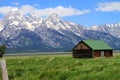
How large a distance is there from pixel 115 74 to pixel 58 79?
16.3 feet

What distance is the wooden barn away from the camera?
93250mm

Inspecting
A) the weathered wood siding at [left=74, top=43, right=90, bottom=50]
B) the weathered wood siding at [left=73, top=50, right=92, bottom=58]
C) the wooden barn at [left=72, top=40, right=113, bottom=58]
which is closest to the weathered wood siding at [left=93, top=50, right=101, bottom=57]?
the wooden barn at [left=72, top=40, right=113, bottom=58]

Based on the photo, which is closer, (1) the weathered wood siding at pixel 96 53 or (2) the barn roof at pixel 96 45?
(1) the weathered wood siding at pixel 96 53

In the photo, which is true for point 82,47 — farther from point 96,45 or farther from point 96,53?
point 96,53

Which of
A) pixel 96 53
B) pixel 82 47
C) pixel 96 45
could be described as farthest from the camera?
pixel 96 45

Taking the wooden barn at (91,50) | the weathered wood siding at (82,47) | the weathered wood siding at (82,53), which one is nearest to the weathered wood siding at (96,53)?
the wooden barn at (91,50)

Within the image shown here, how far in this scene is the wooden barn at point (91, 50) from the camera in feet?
306

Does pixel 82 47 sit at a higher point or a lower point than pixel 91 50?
higher

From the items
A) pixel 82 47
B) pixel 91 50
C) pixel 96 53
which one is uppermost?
pixel 82 47

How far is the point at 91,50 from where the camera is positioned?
9306cm

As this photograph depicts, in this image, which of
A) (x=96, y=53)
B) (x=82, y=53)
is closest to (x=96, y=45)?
(x=96, y=53)

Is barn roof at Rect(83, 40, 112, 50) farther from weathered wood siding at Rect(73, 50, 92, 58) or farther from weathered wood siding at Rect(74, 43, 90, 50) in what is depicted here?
weathered wood siding at Rect(73, 50, 92, 58)

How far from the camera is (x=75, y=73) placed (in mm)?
26781

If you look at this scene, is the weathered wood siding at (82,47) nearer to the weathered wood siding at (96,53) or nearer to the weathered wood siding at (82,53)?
the weathered wood siding at (82,53)
